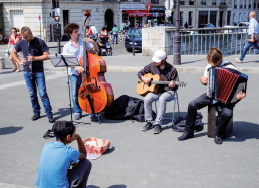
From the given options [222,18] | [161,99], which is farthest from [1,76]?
[222,18]

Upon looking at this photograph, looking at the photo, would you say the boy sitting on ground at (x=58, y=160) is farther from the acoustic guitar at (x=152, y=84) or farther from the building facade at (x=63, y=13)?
the building facade at (x=63, y=13)

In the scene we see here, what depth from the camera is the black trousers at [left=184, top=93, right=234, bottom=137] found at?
491 centimetres

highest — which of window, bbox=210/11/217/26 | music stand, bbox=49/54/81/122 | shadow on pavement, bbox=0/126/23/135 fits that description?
window, bbox=210/11/217/26

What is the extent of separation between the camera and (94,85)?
5828 millimetres

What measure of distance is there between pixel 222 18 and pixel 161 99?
180 ft

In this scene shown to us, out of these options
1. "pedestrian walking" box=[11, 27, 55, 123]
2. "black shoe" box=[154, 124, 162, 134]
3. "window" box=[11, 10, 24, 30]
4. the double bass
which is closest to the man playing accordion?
"black shoe" box=[154, 124, 162, 134]

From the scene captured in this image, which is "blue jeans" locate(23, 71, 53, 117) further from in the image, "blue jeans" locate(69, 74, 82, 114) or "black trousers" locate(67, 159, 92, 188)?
"black trousers" locate(67, 159, 92, 188)

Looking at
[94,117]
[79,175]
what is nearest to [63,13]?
[94,117]

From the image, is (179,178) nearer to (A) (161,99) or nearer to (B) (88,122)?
(A) (161,99)

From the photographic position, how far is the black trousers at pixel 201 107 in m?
4.91

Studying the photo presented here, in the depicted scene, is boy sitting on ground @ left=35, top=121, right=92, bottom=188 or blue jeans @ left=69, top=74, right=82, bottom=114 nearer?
boy sitting on ground @ left=35, top=121, right=92, bottom=188

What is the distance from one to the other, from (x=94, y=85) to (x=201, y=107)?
1952mm

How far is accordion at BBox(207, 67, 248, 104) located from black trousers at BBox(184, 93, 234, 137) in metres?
0.22

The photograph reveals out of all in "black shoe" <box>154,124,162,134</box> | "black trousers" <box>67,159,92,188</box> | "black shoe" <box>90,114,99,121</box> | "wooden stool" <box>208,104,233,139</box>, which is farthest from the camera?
"black shoe" <box>90,114,99,121</box>
